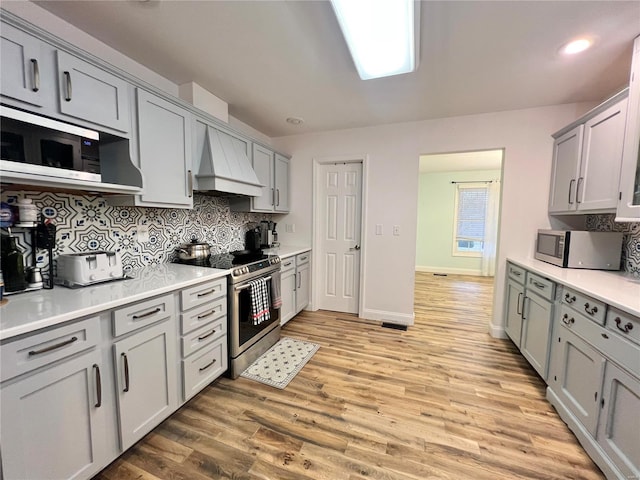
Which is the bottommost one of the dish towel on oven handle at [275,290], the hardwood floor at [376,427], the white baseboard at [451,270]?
the hardwood floor at [376,427]

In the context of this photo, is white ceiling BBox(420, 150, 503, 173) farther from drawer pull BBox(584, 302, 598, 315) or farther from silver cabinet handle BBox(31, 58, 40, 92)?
silver cabinet handle BBox(31, 58, 40, 92)

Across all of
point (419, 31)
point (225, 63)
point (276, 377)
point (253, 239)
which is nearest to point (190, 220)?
point (253, 239)

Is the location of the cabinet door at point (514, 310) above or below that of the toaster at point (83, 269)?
below

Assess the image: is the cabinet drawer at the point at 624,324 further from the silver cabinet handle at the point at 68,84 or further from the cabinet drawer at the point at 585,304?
the silver cabinet handle at the point at 68,84

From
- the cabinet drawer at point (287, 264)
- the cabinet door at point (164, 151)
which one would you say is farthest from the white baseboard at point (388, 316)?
the cabinet door at point (164, 151)

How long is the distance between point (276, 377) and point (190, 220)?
1.69 m

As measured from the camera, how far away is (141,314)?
146 centimetres

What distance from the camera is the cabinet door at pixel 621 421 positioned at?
121cm

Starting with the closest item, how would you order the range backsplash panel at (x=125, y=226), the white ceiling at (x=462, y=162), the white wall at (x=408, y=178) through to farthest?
the range backsplash panel at (x=125, y=226) < the white wall at (x=408, y=178) < the white ceiling at (x=462, y=162)

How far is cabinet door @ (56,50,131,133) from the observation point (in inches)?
54.1

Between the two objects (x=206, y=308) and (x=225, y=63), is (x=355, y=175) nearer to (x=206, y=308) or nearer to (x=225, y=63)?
(x=225, y=63)

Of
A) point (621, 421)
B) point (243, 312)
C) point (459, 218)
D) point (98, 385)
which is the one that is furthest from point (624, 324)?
point (459, 218)

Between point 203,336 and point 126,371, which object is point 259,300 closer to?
point 203,336

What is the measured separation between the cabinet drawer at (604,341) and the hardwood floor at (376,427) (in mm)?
655
